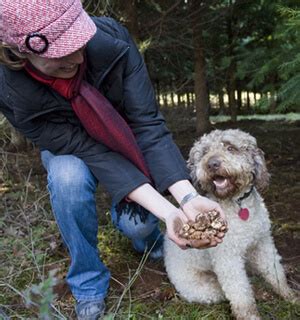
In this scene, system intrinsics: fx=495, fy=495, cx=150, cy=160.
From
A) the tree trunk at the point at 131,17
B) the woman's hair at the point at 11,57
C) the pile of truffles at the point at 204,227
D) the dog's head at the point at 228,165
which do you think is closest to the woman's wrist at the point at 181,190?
the dog's head at the point at 228,165

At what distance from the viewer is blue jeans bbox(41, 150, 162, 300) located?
2.76 metres

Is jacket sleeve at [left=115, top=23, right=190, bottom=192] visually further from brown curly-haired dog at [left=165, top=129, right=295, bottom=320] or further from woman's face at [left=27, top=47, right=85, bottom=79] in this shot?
woman's face at [left=27, top=47, right=85, bottom=79]

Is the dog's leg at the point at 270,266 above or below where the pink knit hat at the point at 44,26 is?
below

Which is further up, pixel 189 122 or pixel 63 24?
pixel 63 24

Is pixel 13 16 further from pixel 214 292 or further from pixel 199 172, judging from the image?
pixel 214 292

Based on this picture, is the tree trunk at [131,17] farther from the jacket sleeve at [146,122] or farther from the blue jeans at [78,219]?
the blue jeans at [78,219]

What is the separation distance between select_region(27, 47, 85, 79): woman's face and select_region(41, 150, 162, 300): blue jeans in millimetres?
582

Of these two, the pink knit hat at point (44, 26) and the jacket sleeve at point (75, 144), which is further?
the jacket sleeve at point (75, 144)

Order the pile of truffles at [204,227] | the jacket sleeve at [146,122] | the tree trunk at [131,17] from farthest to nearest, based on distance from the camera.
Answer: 1. the tree trunk at [131,17]
2. the jacket sleeve at [146,122]
3. the pile of truffles at [204,227]

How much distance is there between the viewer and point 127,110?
2.90m

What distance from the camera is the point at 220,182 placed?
2.84 m

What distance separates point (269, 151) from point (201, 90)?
2.58 meters

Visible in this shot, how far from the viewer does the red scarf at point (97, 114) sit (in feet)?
8.49

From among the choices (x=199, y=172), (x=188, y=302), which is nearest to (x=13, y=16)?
(x=199, y=172)
